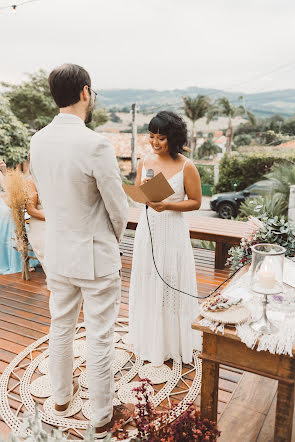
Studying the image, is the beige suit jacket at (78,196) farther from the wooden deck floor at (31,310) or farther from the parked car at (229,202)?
the parked car at (229,202)

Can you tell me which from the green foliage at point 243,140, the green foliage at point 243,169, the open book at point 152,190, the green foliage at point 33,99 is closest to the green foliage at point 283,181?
the open book at point 152,190

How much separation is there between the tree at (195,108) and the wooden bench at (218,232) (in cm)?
2031

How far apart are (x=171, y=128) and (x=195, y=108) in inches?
930

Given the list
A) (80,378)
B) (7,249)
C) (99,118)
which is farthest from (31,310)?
(99,118)

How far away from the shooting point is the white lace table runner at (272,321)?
1.25m

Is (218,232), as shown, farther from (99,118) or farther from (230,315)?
(99,118)

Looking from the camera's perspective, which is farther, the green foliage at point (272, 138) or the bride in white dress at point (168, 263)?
the green foliage at point (272, 138)

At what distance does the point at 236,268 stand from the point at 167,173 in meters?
0.73

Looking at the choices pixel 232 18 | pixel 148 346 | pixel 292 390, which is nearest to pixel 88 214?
pixel 292 390

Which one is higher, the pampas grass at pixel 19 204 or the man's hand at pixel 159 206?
the man's hand at pixel 159 206

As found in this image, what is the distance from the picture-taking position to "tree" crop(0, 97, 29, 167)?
27.3 feet

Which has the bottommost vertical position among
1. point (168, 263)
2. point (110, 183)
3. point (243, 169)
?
point (243, 169)

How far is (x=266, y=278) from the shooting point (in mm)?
1312

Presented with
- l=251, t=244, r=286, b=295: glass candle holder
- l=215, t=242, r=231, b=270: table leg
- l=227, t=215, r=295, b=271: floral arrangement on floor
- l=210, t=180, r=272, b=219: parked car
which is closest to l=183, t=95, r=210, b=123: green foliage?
l=210, t=180, r=272, b=219: parked car
